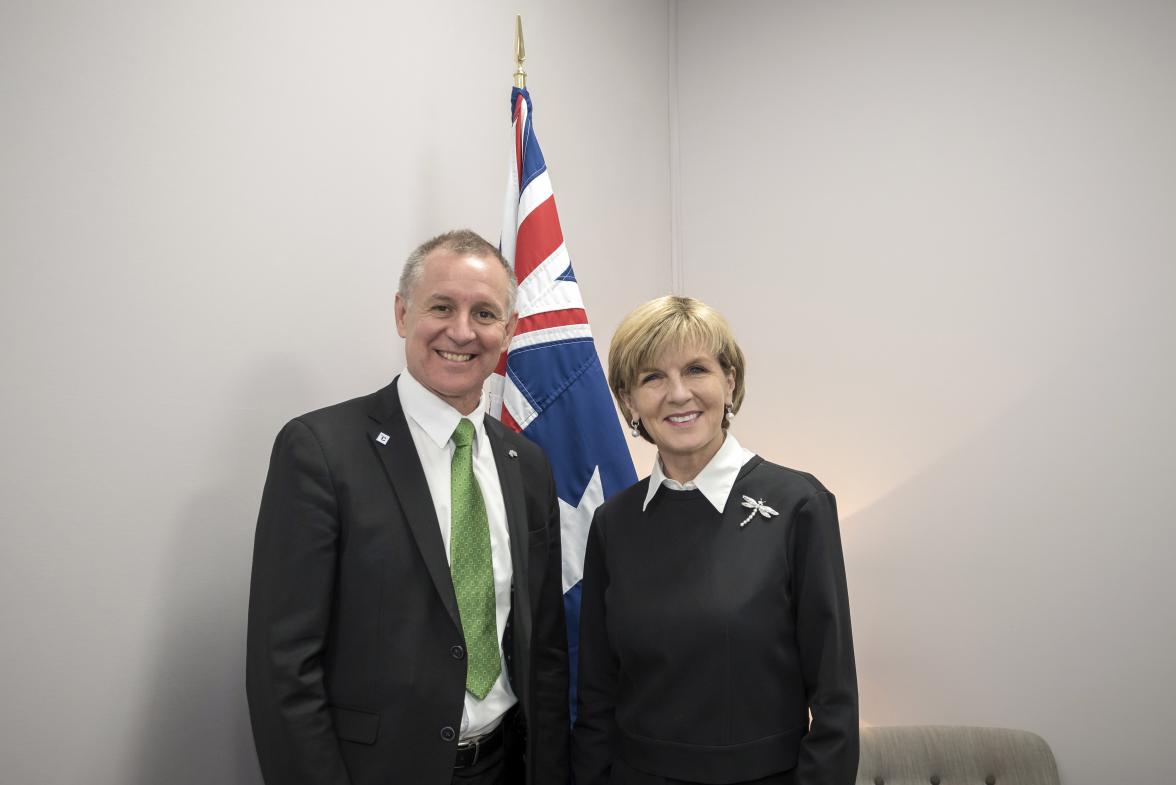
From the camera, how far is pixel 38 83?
1492mm

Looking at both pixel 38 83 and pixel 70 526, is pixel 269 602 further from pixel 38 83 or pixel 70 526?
pixel 38 83

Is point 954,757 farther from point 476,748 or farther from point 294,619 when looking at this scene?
point 294,619

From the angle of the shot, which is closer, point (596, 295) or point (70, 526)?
point (70, 526)

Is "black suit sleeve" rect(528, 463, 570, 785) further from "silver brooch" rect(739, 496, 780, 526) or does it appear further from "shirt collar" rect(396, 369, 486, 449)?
"silver brooch" rect(739, 496, 780, 526)

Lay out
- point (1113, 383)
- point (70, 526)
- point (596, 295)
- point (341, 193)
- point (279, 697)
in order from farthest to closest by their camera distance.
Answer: point (596, 295) < point (1113, 383) < point (341, 193) < point (70, 526) < point (279, 697)

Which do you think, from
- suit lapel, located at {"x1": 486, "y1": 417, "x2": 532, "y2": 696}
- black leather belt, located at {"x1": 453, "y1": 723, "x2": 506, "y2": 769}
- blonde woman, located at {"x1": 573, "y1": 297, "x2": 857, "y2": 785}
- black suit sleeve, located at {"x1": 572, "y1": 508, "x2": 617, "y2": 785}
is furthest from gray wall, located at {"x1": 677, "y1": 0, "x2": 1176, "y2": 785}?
black leather belt, located at {"x1": 453, "y1": 723, "x2": 506, "y2": 769}

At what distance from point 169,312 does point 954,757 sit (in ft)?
8.78

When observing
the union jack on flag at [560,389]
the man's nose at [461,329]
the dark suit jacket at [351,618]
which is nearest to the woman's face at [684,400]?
the man's nose at [461,329]

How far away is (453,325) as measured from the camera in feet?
5.55

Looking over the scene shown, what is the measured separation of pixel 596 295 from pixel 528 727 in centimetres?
184

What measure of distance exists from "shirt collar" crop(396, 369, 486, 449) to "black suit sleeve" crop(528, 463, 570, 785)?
308 millimetres

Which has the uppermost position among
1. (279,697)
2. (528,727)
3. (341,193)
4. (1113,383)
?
(341,193)

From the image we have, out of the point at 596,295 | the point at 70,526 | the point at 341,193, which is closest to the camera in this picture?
the point at 70,526

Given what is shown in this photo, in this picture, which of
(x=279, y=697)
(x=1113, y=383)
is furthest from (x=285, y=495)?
(x=1113, y=383)
